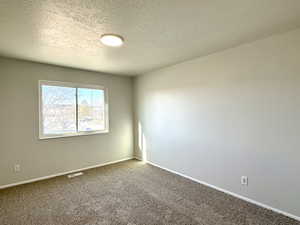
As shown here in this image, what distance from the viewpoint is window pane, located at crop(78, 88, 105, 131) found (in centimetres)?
378

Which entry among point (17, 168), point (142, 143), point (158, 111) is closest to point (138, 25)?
point (158, 111)

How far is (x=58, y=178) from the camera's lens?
10.7 feet

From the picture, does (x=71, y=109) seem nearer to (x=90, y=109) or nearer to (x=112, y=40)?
(x=90, y=109)

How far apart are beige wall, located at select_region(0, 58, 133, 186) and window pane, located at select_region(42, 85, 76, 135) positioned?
0.57ft

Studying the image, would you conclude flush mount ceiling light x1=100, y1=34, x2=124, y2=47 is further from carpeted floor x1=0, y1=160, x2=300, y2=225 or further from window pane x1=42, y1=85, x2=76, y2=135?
carpeted floor x1=0, y1=160, x2=300, y2=225

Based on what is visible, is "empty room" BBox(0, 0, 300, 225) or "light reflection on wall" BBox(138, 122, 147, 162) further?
"light reflection on wall" BBox(138, 122, 147, 162)

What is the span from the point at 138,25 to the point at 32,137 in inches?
114

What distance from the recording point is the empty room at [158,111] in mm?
1775

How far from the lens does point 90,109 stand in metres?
3.93

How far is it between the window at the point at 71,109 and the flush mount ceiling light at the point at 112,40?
1.81m

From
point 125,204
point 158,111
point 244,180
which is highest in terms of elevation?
point 158,111

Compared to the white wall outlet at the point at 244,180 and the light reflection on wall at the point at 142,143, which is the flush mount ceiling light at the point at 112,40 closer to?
the light reflection on wall at the point at 142,143

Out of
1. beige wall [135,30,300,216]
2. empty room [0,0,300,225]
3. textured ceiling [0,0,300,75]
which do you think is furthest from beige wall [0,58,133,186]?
beige wall [135,30,300,216]

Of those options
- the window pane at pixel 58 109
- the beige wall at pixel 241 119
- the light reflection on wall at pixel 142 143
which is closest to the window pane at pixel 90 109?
the window pane at pixel 58 109
